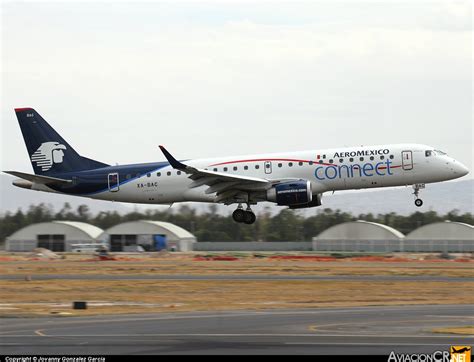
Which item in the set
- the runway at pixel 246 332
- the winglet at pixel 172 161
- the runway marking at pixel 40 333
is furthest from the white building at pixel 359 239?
the runway marking at pixel 40 333

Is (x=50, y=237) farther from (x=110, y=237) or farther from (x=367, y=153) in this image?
(x=367, y=153)

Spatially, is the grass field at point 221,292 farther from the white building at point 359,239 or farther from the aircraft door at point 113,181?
the white building at point 359,239

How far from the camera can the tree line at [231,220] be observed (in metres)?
118

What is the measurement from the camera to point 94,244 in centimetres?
9806

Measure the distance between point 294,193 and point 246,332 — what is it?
916 inches

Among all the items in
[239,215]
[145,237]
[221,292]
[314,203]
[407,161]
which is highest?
[407,161]

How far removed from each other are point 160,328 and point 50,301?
40.5 ft

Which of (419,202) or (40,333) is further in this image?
(419,202)

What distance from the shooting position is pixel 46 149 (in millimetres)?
54656

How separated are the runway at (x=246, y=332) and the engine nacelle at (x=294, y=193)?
16044mm

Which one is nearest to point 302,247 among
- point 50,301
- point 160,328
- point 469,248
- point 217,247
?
point 217,247

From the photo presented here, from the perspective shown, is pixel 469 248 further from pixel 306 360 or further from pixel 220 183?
pixel 306 360

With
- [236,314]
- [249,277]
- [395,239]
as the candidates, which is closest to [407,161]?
[249,277]

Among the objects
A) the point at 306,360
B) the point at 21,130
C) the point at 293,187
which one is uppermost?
the point at 21,130
